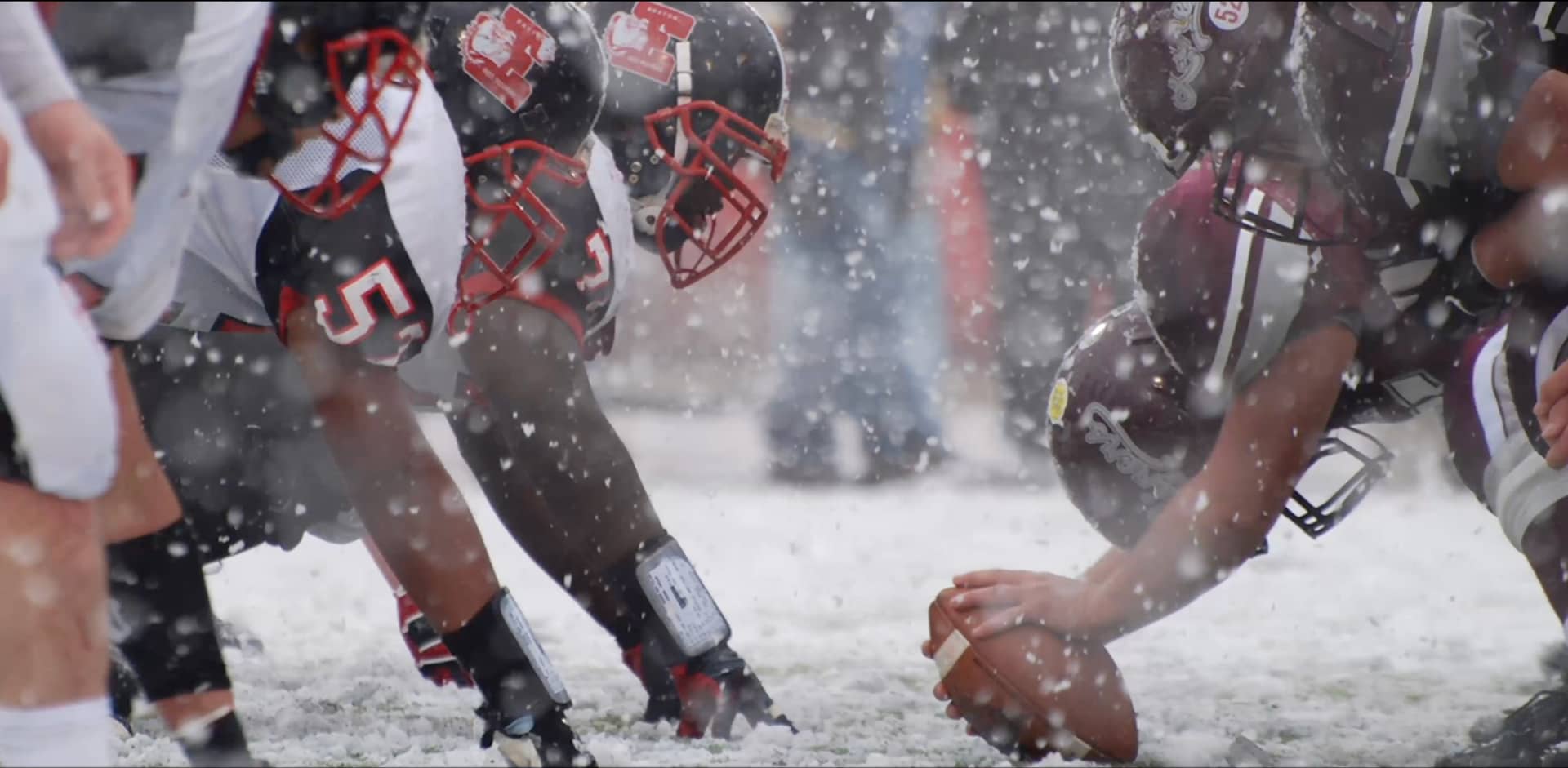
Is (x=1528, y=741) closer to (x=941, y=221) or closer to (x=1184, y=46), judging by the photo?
(x=1184, y=46)

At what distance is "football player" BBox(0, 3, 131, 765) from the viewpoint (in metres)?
1.24

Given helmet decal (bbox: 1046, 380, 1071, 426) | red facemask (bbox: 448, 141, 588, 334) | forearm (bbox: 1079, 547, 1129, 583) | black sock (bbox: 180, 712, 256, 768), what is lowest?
black sock (bbox: 180, 712, 256, 768)

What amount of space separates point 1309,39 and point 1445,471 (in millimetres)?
3258

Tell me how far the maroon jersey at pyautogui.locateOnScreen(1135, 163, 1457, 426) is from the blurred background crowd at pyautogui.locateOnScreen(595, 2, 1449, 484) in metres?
2.81

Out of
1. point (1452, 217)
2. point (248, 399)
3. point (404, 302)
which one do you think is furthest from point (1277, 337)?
point (248, 399)

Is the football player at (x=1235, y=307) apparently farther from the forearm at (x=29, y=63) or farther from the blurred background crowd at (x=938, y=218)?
the blurred background crowd at (x=938, y=218)

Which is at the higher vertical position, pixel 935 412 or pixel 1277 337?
pixel 1277 337

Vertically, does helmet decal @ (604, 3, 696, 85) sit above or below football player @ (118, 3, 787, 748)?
above

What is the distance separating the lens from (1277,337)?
1.96 metres

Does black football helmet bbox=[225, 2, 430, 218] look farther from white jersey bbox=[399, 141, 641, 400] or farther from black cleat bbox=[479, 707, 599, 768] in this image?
white jersey bbox=[399, 141, 641, 400]

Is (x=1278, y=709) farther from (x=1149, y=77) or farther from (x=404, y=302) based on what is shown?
(x=404, y=302)

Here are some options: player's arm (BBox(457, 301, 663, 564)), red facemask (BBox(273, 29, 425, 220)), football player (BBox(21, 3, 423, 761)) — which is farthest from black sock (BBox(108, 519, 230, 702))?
player's arm (BBox(457, 301, 663, 564))

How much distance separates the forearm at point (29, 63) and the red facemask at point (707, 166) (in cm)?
131

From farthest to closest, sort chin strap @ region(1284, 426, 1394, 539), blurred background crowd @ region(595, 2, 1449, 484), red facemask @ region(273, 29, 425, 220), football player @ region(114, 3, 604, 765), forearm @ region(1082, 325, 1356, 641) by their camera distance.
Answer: blurred background crowd @ region(595, 2, 1449, 484) < chin strap @ region(1284, 426, 1394, 539) < forearm @ region(1082, 325, 1356, 641) < football player @ region(114, 3, 604, 765) < red facemask @ region(273, 29, 425, 220)
